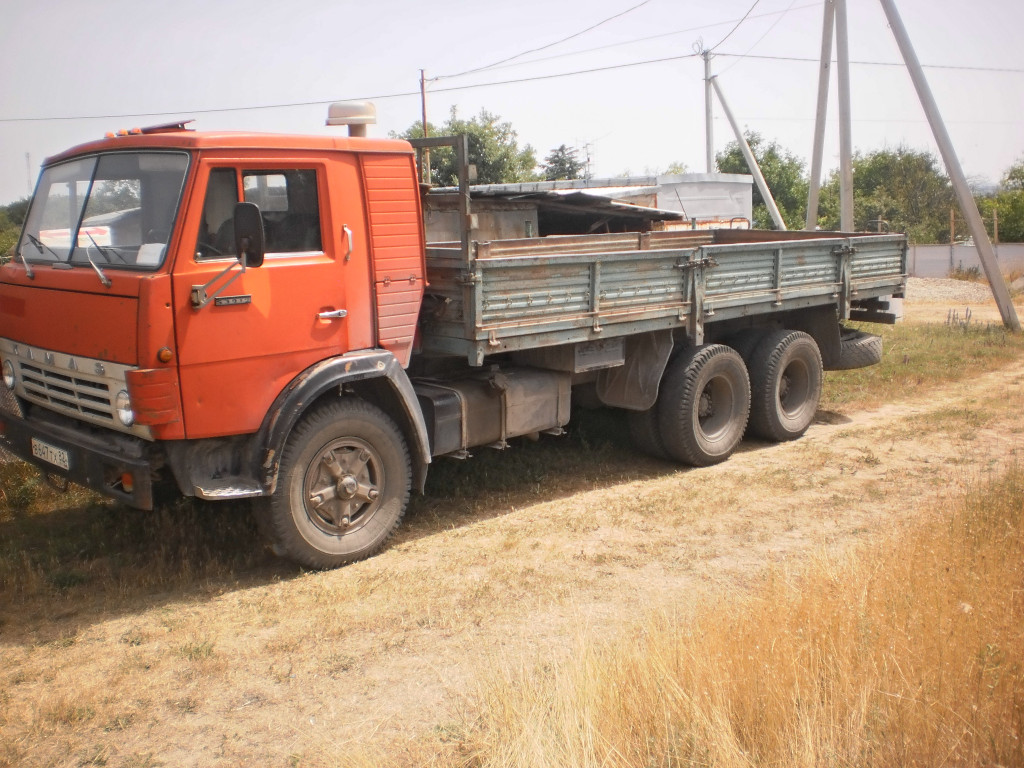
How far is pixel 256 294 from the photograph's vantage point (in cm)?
492

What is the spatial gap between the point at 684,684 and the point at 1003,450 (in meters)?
5.48

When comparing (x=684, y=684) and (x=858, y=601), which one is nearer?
(x=684, y=684)

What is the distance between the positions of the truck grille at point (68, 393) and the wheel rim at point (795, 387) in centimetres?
610

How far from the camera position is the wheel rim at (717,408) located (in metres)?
7.89

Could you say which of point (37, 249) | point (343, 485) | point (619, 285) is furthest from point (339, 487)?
point (619, 285)

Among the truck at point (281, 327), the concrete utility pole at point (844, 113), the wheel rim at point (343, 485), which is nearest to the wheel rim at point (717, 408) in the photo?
the truck at point (281, 327)

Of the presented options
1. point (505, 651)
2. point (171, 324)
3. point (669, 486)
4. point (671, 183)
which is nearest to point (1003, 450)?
point (669, 486)

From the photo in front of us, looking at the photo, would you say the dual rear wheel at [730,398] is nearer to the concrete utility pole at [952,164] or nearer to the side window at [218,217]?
the side window at [218,217]

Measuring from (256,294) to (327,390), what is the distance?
70 centimetres

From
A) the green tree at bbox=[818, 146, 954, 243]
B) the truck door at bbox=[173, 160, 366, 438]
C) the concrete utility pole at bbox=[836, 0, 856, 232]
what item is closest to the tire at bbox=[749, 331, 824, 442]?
the truck door at bbox=[173, 160, 366, 438]

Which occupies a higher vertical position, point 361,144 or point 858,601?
point 361,144

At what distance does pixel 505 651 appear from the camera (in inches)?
169

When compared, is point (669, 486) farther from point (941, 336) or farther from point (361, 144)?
point (941, 336)

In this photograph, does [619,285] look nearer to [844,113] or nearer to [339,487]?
[339,487]
